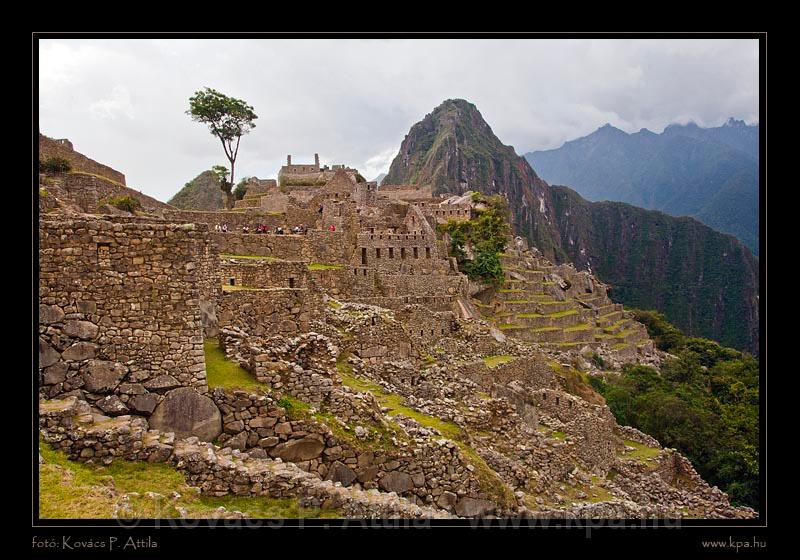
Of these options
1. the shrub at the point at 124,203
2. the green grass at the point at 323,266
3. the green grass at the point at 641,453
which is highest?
the shrub at the point at 124,203

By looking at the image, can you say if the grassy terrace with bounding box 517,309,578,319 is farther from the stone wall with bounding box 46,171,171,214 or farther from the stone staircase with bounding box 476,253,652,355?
the stone wall with bounding box 46,171,171,214

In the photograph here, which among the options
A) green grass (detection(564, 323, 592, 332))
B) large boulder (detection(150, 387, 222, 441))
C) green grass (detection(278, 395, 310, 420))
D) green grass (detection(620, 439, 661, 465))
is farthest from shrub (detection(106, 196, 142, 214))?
green grass (detection(564, 323, 592, 332))

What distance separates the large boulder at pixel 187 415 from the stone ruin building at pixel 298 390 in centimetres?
2

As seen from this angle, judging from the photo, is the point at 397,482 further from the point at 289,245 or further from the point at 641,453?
the point at 641,453

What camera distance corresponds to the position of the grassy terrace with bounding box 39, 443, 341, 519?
5.24 m

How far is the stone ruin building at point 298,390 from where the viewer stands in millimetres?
6527

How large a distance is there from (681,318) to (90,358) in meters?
195

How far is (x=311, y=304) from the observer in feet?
38.3

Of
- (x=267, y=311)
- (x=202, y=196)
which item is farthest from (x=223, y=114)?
(x=267, y=311)

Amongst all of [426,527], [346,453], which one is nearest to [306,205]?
[346,453]

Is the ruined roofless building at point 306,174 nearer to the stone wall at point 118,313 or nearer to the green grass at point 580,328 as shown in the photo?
the green grass at point 580,328

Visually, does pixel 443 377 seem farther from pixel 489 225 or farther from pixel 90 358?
pixel 489 225

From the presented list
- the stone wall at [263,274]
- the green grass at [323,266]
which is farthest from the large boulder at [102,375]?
the green grass at [323,266]

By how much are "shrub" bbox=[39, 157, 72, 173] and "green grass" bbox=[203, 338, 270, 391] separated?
15466 mm
